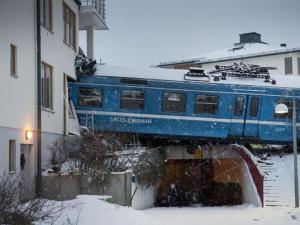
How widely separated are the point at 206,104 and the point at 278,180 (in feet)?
14.6

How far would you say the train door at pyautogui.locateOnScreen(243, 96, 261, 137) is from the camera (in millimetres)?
26562

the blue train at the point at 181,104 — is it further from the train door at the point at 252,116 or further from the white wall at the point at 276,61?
the white wall at the point at 276,61

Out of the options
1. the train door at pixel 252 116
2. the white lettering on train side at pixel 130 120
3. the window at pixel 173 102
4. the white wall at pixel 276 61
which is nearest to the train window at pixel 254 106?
the train door at pixel 252 116

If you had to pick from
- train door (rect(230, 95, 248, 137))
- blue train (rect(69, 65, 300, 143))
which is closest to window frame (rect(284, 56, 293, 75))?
blue train (rect(69, 65, 300, 143))

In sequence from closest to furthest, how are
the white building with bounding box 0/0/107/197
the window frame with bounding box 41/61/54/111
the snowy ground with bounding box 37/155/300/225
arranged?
the snowy ground with bounding box 37/155/300/225
the white building with bounding box 0/0/107/197
the window frame with bounding box 41/61/54/111

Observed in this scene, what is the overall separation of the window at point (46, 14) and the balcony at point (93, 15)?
5.42 metres

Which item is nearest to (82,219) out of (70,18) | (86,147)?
(86,147)

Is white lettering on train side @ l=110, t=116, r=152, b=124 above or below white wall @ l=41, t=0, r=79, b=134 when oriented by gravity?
below

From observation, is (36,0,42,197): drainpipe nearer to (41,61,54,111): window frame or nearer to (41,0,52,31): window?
(41,61,54,111): window frame

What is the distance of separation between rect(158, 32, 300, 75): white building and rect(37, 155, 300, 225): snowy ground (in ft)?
59.4

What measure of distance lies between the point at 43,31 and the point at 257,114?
35.0 feet

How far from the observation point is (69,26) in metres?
24.8

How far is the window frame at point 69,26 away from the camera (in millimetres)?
23891

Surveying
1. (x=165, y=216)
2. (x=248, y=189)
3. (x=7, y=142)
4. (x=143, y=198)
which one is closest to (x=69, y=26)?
(x=143, y=198)
